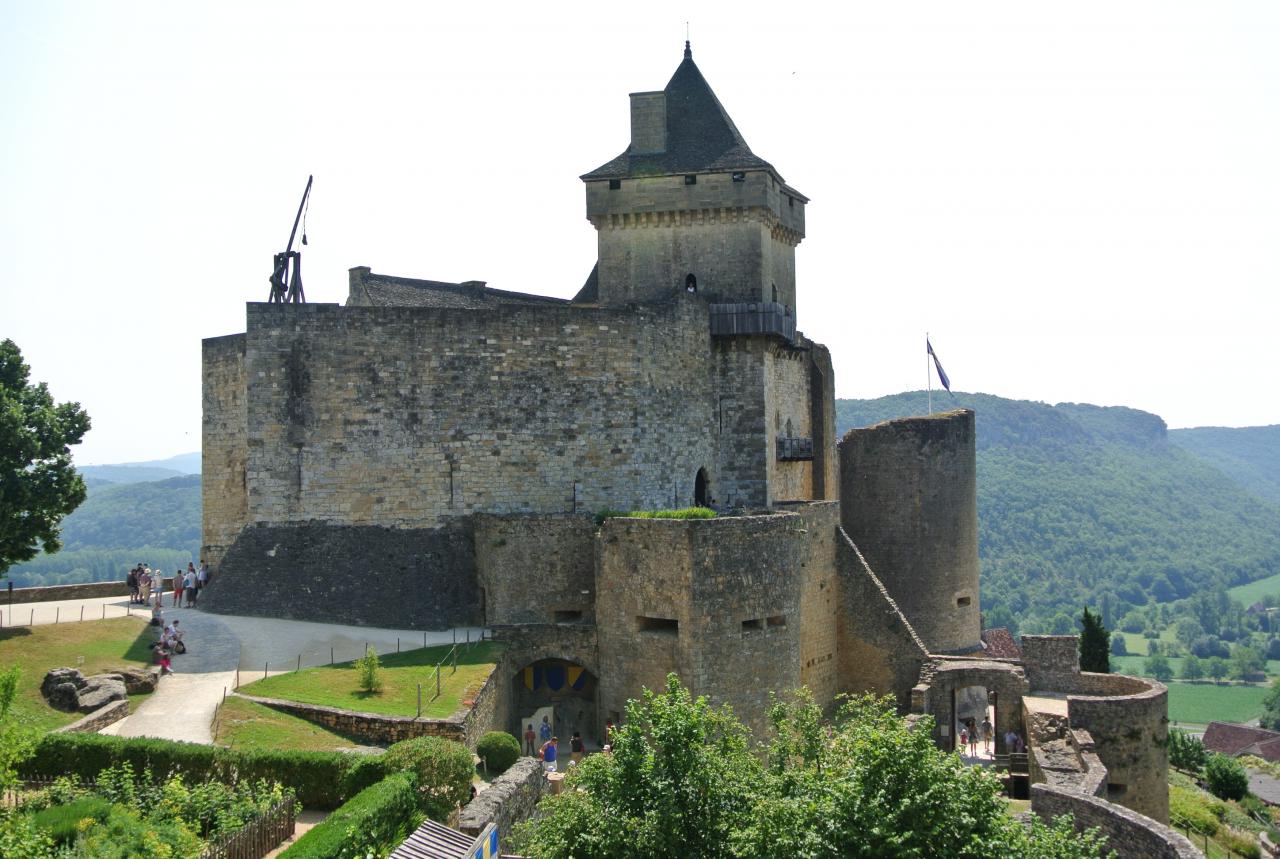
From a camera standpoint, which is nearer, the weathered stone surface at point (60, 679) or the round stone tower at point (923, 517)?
the weathered stone surface at point (60, 679)

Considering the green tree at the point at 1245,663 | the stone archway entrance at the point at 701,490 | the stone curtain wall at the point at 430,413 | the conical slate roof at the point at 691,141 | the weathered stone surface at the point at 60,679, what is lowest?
the green tree at the point at 1245,663

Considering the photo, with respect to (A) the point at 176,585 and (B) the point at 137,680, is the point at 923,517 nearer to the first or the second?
(A) the point at 176,585

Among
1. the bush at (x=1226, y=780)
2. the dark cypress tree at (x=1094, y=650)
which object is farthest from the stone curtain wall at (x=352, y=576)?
the bush at (x=1226, y=780)

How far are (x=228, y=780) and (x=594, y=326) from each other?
1707 cm

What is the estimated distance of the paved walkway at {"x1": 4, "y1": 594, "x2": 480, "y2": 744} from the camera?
2120 centimetres

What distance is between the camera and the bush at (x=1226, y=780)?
48062mm

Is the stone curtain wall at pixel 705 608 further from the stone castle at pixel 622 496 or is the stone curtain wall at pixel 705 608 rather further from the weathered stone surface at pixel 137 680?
the weathered stone surface at pixel 137 680

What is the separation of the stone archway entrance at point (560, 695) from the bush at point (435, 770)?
8297 mm

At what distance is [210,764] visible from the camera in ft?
60.0

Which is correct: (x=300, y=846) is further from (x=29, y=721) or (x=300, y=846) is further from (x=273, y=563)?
(x=273, y=563)

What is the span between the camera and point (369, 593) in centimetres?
2930

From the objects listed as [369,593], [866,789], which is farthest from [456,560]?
[866,789]

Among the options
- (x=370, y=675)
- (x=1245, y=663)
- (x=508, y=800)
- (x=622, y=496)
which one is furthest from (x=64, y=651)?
(x=1245, y=663)

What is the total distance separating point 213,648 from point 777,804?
15.8 m
